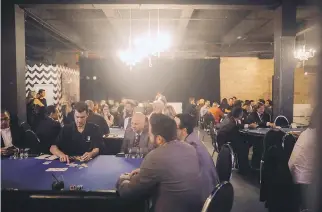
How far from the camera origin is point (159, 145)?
9.10 feet

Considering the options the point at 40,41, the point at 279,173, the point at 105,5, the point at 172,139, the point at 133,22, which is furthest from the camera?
the point at 40,41

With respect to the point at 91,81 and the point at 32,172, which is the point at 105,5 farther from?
the point at 91,81

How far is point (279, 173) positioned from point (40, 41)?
37.4ft

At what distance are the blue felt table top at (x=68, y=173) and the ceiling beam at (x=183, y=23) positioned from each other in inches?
194

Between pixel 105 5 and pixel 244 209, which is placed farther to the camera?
pixel 105 5

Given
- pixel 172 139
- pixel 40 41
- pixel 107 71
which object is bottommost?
pixel 172 139

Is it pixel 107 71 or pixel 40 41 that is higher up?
pixel 40 41

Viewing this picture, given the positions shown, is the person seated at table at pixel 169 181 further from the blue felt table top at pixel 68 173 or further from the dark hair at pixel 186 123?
the dark hair at pixel 186 123

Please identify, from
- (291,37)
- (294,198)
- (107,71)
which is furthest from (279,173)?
(107,71)

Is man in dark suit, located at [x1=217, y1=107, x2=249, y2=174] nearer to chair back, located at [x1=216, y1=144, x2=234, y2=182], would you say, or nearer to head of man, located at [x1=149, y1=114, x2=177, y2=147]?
chair back, located at [x1=216, y1=144, x2=234, y2=182]

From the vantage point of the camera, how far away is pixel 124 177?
2.71 metres

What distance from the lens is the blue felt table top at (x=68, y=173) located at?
2768mm

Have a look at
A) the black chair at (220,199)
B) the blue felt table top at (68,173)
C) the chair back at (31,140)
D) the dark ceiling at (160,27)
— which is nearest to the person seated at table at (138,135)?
the blue felt table top at (68,173)

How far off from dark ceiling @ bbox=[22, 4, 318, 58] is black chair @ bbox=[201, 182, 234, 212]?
4825 mm
